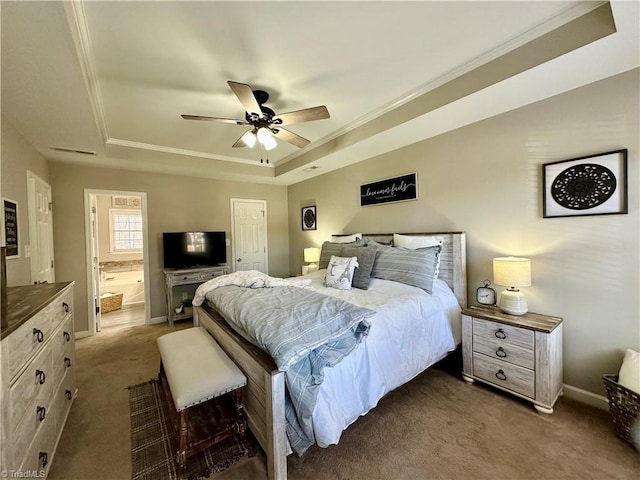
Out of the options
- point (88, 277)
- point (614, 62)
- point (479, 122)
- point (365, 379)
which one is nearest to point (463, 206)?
point (479, 122)

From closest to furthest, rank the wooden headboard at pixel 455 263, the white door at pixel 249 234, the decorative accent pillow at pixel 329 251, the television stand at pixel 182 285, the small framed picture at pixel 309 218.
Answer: the wooden headboard at pixel 455 263 → the decorative accent pillow at pixel 329 251 → the television stand at pixel 182 285 → the small framed picture at pixel 309 218 → the white door at pixel 249 234

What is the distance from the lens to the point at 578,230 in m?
2.04

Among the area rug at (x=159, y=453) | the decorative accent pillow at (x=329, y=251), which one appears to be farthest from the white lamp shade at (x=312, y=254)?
the area rug at (x=159, y=453)

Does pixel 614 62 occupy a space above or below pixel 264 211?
above

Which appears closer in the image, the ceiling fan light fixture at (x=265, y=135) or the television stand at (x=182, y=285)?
the ceiling fan light fixture at (x=265, y=135)

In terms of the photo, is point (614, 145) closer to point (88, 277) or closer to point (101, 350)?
point (101, 350)

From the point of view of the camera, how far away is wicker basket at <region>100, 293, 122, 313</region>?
475 centimetres

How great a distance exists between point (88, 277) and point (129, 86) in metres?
2.98

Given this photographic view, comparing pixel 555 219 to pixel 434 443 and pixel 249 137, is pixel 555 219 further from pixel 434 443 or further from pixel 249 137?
pixel 249 137

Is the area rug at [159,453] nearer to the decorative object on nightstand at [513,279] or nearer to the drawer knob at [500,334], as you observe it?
the drawer knob at [500,334]

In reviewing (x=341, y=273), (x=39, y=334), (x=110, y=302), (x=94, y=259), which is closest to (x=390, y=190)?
(x=341, y=273)

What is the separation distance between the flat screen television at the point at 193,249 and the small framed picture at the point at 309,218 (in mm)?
1522

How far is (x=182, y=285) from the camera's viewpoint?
4352mm

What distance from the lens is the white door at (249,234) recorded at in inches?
198
